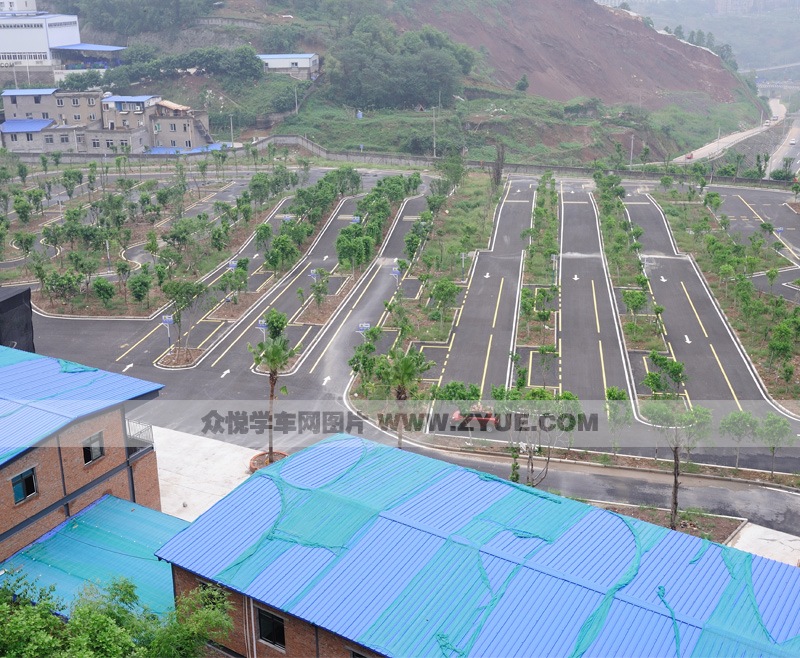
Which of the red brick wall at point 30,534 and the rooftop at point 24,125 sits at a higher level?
the rooftop at point 24,125

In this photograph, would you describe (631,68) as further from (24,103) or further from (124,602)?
(124,602)

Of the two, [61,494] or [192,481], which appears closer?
[61,494]

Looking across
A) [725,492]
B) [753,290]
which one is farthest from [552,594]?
[753,290]

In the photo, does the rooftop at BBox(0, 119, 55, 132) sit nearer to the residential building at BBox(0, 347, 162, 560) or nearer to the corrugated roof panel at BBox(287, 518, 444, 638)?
the residential building at BBox(0, 347, 162, 560)

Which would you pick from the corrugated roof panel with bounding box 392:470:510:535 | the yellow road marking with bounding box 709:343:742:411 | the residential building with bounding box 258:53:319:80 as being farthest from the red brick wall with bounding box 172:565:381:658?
the residential building with bounding box 258:53:319:80

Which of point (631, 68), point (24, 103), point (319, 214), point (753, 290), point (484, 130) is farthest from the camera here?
point (631, 68)

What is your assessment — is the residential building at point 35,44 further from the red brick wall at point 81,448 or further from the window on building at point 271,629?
the window on building at point 271,629

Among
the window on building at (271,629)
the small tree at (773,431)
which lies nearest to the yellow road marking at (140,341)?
the window on building at (271,629)
